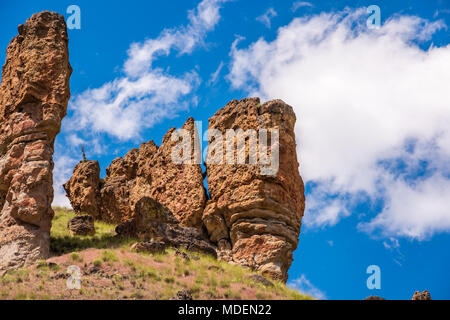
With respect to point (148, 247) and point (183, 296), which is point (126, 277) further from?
point (148, 247)

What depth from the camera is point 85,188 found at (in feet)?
159

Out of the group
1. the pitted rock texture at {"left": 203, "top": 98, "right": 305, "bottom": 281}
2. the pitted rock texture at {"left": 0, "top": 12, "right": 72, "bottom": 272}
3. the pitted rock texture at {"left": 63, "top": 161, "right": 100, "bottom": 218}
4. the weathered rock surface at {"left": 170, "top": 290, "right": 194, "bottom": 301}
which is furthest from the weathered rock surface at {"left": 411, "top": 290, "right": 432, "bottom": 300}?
the pitted rock texture at {"left": 63, "top": 161, "right": 100, "bottom": 218}

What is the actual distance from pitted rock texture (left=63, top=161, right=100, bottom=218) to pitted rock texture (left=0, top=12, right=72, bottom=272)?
11.8 metres

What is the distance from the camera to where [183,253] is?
33.5 metres

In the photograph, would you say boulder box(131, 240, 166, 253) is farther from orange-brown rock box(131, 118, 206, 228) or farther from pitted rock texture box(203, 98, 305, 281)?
orange-brown rock box(131, 118, 206, 228)

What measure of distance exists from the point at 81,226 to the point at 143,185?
1043cm

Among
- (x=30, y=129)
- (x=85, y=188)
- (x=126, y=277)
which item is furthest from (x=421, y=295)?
(x=85, y=188)

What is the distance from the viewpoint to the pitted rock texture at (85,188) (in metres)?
47.9

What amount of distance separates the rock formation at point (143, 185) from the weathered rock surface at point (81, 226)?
5.82 meters

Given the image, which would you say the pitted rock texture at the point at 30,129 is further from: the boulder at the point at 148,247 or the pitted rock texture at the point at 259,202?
the pitted rock texture at the point at 259,202
